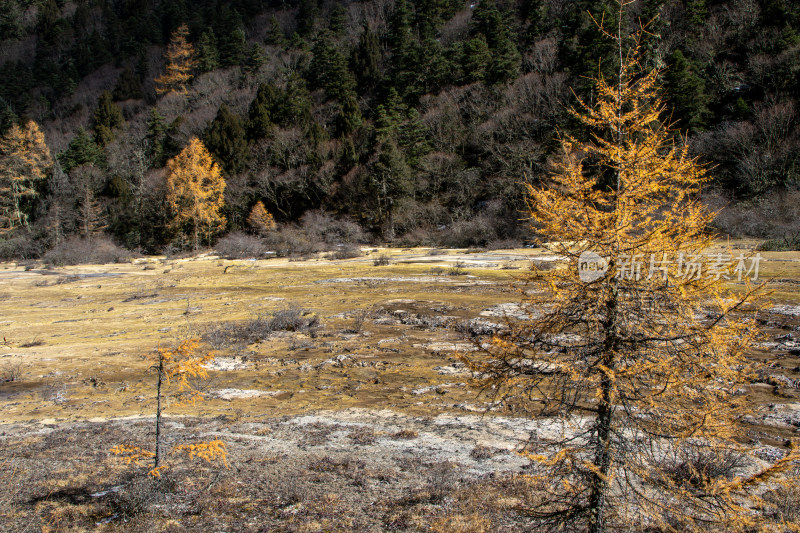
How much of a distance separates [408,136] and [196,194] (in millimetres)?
21157

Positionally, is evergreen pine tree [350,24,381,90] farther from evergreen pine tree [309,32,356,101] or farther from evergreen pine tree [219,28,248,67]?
evergreen pine tree [219,28,248,67]

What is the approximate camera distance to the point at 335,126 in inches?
2301

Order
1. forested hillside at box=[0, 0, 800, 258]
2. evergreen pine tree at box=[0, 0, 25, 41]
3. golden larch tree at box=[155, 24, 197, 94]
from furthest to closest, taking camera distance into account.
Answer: evergreen pine tree at box=[0, 0, 25, 41] < golden larch tree at box=[155, 24, 197, 94] < forested hillside at box=[0, 0, 800, 258]

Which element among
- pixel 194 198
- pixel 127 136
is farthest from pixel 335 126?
pixel 127 136

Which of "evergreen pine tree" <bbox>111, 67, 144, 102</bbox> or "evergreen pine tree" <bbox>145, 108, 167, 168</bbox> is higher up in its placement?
"evergreen pine tree" <bbox>111, 67, 144, 102</bbox>

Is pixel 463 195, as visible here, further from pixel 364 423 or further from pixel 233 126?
pixel 364 423

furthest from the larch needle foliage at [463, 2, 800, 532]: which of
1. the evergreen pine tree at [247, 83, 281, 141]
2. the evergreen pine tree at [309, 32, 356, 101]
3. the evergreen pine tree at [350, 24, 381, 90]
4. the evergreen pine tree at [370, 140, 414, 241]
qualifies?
the evergreen pine tree at [350, 24, 381, 90]

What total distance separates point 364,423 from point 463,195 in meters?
39.4

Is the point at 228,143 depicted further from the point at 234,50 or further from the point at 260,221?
the point at 234,50

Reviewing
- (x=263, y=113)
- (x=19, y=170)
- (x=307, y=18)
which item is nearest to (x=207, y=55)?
(x=307, y=18)

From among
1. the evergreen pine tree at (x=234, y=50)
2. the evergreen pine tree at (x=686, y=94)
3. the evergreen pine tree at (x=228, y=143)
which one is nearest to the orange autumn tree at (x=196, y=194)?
the evergreen pine tree at (x=228, y=143)

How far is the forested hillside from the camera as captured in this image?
37.2 meters

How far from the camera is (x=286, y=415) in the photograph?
25.9 ft

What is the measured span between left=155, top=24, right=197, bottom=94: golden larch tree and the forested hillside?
5.43 m
